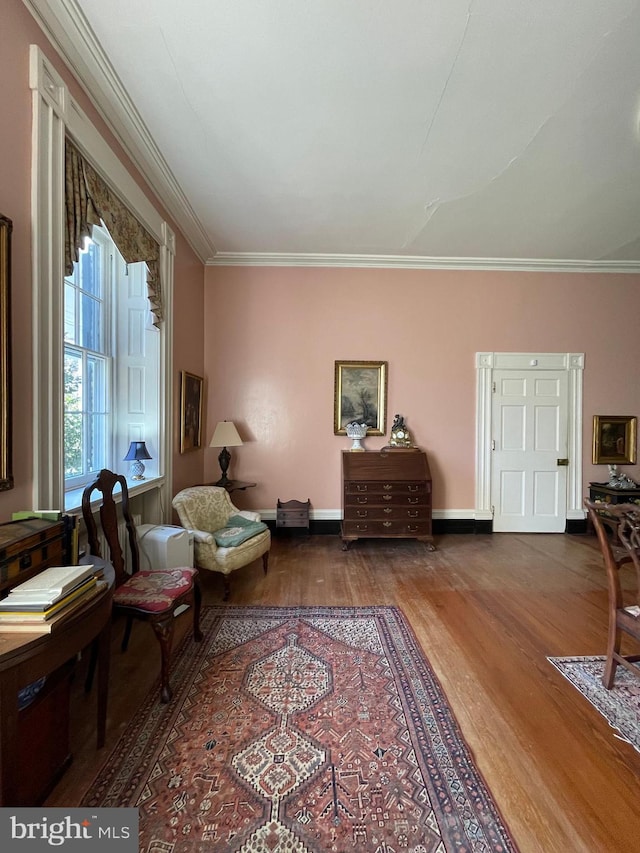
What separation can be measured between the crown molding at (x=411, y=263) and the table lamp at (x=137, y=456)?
8.26ft

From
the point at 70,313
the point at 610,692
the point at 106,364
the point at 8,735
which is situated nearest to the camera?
the point at 8,735

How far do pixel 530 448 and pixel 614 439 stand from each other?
1065mm

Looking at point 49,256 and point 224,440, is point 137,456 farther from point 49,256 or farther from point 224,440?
point 49,256

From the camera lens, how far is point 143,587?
1893 mm

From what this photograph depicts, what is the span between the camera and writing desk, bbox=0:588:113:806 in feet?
3.01

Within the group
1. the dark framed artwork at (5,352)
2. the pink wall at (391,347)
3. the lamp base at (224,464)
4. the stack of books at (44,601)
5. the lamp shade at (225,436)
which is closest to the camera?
the stack of books at (44,601)

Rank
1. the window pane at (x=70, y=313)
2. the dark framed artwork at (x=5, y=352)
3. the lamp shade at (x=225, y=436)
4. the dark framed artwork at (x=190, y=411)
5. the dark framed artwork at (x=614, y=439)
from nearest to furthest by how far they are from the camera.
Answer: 1. the dark framed artwork at (x=5, y=352)
2. the window pane at (x=70, y=313)
3. the dark framed artwork at (x=190, y=411)
4. the lamp shade at (x=225, y=436)
5. the dark framed artwork at (x=614, y=439)

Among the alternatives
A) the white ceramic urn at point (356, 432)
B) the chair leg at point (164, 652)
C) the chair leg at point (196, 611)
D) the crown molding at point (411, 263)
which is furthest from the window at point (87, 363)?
the white ceramic urn at point (356, 432)

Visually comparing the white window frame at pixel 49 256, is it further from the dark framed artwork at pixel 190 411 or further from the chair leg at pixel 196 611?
the dark framed artwork at pixel 190 411

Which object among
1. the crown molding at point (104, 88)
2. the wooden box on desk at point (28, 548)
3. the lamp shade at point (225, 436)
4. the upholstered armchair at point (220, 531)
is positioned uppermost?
the crown molding at point (104, 88)

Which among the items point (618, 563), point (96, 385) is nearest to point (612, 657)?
point (618, 563)

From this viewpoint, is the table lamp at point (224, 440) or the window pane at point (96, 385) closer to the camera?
the window pane at point (96, 385)

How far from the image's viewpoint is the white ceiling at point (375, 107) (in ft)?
5.45

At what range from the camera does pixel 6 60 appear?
57.7 inches
